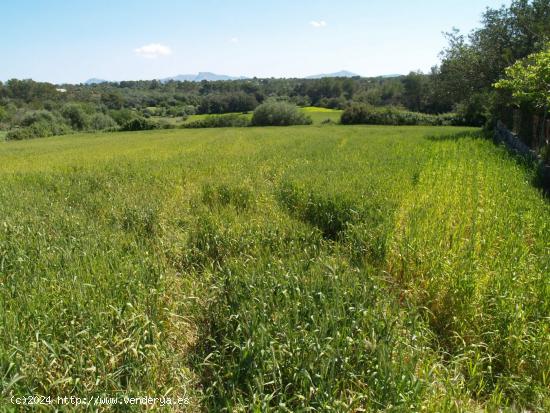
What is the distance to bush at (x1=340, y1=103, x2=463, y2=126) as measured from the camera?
142 ft

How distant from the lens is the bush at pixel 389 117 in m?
43.4

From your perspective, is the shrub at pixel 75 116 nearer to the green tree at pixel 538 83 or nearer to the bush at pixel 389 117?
the bush at pixel 389 117

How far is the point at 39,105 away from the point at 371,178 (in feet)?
340

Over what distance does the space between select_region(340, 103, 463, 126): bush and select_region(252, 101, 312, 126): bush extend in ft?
21.2

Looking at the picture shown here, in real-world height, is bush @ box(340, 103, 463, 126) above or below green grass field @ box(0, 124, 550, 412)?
above

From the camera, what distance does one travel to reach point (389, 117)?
153ft

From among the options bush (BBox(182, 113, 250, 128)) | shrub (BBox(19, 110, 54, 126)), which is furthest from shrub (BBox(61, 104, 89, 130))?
bush (BBox(182, 113, 250, 128))

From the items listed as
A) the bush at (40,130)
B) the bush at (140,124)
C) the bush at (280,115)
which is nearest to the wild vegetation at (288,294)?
the bush at (280,115)

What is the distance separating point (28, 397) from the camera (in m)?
2.60

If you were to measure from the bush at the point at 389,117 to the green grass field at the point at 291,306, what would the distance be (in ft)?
132

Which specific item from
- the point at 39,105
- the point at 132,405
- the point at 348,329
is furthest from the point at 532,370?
the point at 39,105

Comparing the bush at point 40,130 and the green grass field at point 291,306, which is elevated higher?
the bush at point 40,130

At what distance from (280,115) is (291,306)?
5074 centimetres

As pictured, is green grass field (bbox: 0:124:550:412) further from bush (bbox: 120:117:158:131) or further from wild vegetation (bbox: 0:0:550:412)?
bush (bbox: 120:117:158:131)
